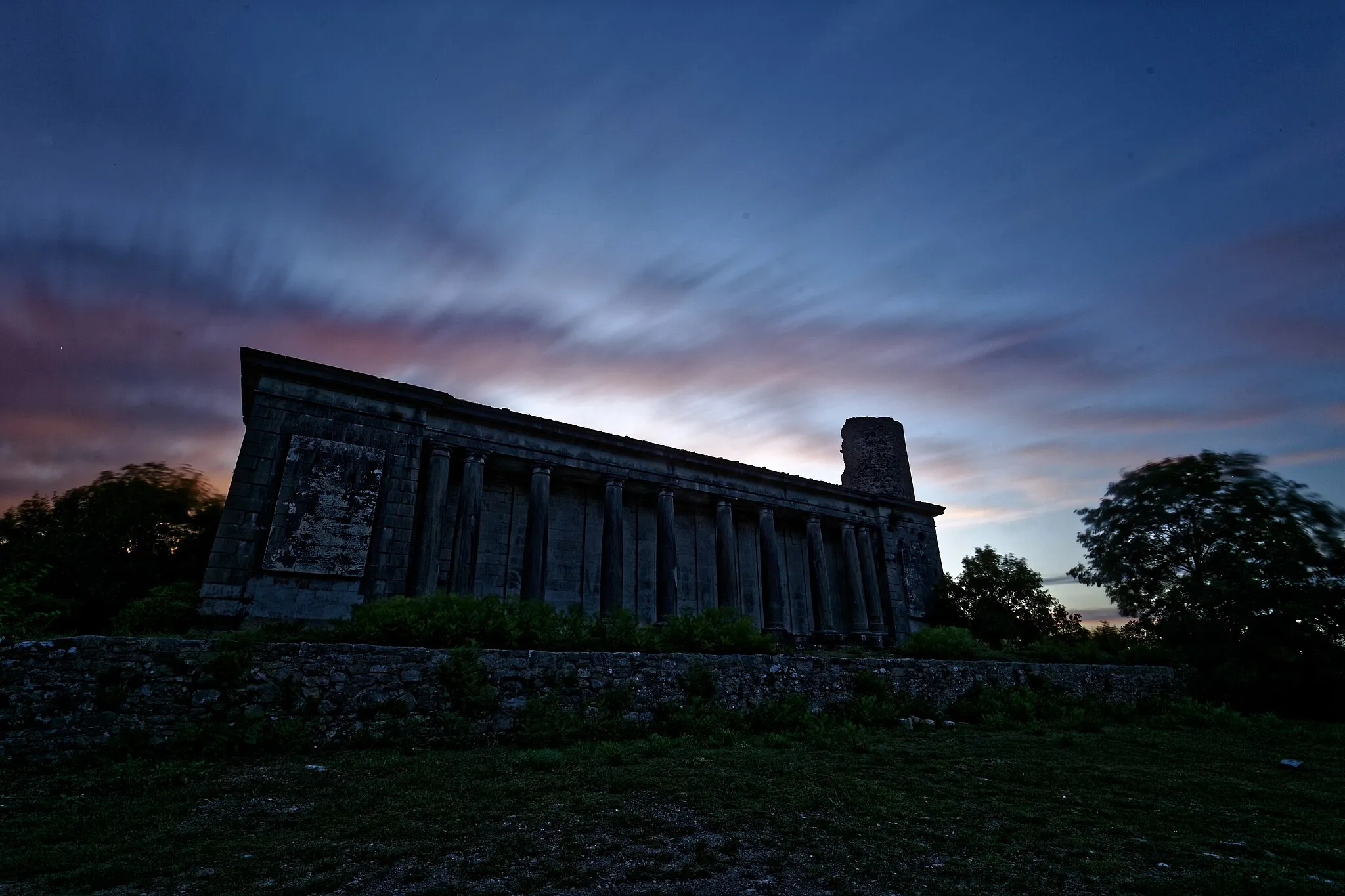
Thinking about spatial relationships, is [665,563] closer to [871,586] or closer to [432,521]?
[432,521]

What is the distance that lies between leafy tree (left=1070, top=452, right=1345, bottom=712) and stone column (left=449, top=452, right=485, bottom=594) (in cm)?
2620

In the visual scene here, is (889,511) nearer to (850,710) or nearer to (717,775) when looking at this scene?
(850,710)

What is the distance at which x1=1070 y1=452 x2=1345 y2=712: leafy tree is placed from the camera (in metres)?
20.1

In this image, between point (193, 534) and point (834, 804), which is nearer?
point (834, 804)

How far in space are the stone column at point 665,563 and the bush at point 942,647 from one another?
8898 millimetres

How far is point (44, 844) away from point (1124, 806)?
39.0 ft

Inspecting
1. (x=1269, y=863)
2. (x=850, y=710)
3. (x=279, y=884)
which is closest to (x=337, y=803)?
(x=279, y=884)

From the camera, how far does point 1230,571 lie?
873 inches

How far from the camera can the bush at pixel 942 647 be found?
66.1 ft

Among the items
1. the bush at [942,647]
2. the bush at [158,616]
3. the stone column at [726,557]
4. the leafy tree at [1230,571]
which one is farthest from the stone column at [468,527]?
the leafy tree at [1230,571]

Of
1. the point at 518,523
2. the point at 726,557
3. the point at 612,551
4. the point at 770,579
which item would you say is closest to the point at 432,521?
the point at 518,523

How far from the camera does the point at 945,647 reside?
20.1m

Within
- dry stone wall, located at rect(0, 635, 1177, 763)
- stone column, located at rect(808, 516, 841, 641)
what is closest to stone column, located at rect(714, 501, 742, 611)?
stone column, located at rect(808, 516, 841, 641)

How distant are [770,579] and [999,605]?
13854 millimetres
